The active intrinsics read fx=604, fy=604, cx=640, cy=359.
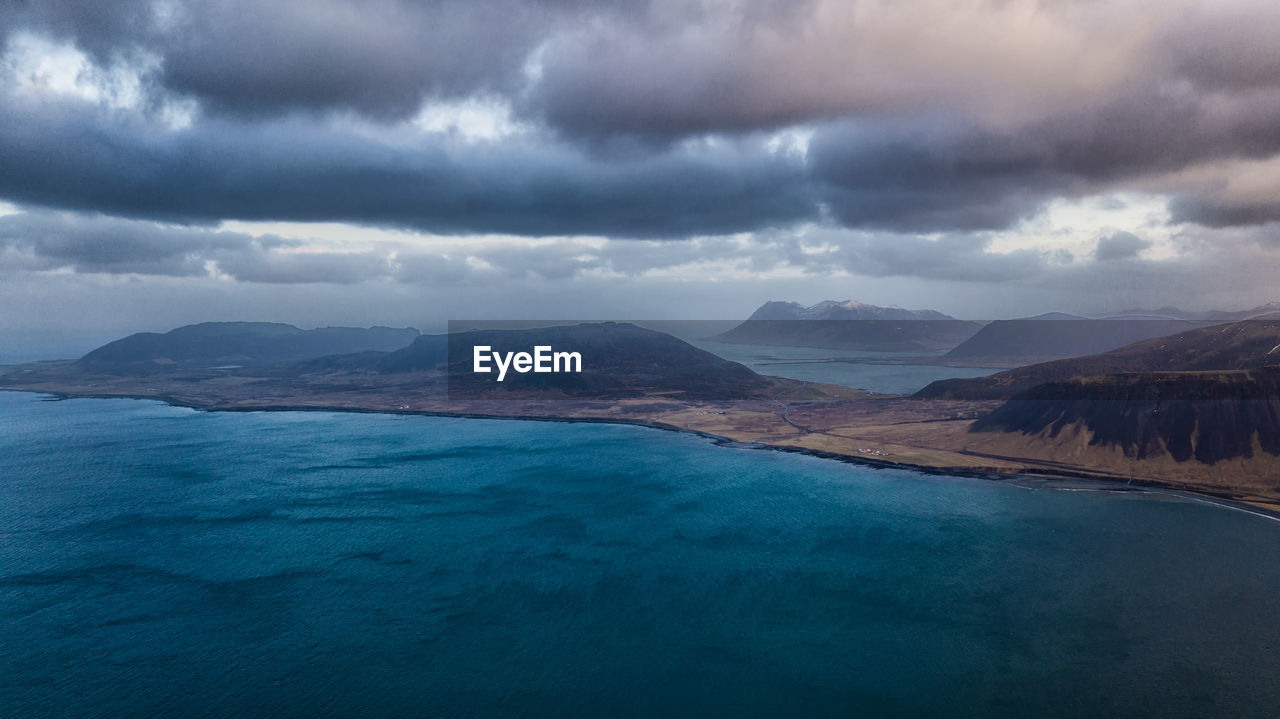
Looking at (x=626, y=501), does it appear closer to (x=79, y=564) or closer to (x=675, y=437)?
(x=675, y=437)

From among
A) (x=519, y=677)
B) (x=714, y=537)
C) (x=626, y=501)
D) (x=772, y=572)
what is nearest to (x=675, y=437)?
(x=626, y=501)

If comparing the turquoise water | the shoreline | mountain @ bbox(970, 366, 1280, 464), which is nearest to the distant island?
mountain @ bbox(970, 366, 1280, 464)

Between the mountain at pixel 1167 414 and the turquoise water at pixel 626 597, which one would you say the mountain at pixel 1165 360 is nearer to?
the mountain at pixel 1167 414

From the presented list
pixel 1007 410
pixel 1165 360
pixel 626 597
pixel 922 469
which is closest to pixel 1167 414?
pixel 1007 410

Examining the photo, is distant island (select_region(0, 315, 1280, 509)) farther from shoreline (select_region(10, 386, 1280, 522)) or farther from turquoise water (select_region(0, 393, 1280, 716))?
turquoise water (select_region(0, 393, 1280, 716))

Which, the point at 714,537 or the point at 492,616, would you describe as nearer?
the point at 492,616

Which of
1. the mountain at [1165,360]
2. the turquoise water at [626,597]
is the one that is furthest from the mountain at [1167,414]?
the mountain at [1165,360]
